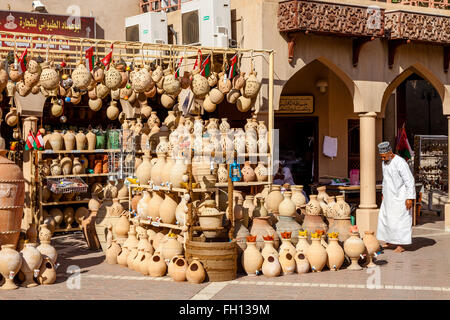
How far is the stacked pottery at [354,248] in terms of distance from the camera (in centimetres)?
795

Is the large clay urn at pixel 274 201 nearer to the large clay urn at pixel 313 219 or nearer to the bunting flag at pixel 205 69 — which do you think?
the large clay urn at pixel 313 219

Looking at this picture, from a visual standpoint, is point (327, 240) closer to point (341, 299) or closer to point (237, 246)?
point (237, 246)

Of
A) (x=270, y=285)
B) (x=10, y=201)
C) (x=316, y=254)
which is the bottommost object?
(x=270, y=285)

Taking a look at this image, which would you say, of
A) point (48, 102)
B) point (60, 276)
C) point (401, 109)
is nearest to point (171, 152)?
point (60, 276)

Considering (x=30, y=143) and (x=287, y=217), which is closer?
(x=287, y=217)

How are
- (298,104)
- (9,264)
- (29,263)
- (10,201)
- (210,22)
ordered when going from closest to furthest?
(9,264)
(29,263)
(10,201)
(210,22)
(298,104)

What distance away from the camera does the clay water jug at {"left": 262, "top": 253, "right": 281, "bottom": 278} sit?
7.52 metres

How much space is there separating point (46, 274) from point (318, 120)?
27.3 feet

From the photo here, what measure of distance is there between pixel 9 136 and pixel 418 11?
7950 millimetres

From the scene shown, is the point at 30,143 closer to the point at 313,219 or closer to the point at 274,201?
the point at 274,201

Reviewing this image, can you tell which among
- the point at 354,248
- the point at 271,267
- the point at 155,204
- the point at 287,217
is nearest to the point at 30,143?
the point at 155,204

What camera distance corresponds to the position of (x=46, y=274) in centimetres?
709

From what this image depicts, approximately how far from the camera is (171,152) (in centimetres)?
882

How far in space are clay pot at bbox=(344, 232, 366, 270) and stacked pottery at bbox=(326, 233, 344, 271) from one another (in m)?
0.11
